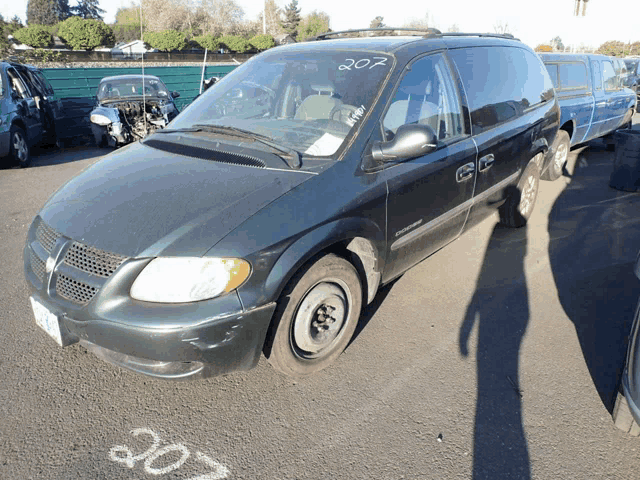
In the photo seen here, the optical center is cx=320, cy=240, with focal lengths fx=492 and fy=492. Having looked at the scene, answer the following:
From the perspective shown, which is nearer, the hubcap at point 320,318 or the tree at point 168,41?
the hubcap at point 320,318

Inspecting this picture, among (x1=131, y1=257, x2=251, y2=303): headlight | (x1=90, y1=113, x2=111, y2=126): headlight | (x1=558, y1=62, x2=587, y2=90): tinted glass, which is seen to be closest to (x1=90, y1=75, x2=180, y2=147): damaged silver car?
(x1=90, y1=113, x2=111, y2=126): headlight

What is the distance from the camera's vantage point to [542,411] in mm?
2664

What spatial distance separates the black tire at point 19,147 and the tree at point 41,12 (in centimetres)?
7664

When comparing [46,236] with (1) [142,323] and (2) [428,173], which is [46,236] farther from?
(2) [428,173]

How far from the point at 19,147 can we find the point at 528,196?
8278 millimetres

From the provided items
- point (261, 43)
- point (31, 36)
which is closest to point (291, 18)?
point (261, 43)

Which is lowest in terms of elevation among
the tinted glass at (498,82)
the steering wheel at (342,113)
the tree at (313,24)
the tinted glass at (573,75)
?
the steering wheel at (342,113)

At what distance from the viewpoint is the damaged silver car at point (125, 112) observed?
1002 cm

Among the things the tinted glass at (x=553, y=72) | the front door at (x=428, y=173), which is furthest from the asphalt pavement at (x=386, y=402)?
the tinted glass at (x=553, y=72)

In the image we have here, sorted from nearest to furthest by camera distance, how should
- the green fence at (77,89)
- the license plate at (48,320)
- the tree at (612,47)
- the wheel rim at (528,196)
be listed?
the license plate at (48,320), the wheel rim at (528,196), the green fence at (77,89), the tree at (612,47)

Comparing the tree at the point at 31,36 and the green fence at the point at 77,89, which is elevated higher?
the tree at the point at 31,36

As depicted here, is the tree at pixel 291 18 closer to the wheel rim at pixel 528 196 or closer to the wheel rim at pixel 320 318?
the wheel rim at pixel 528 196

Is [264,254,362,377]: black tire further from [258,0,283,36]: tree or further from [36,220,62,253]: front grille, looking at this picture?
[258,0,283,36]: tree

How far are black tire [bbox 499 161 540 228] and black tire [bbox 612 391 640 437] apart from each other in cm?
254
